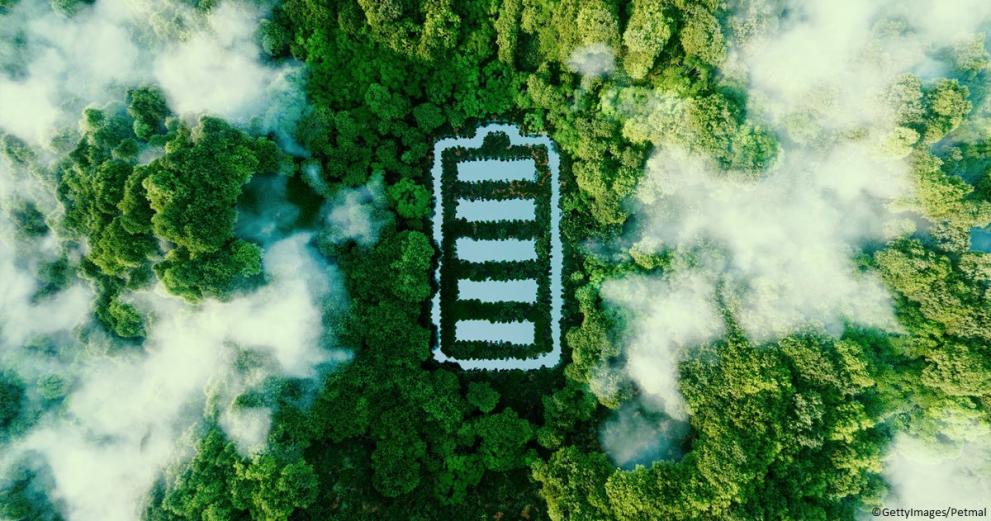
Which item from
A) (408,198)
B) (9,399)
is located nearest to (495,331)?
(408,198)

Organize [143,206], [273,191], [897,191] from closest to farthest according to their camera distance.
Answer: [143,206] → [897,191] → [273,191]

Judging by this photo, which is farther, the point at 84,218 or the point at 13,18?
the point at 13,18

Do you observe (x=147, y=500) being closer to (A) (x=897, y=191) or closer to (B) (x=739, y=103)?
(B) (x=739, y=103)

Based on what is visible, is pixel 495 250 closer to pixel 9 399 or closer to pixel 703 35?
pixel 703 35

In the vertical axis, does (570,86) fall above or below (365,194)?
above


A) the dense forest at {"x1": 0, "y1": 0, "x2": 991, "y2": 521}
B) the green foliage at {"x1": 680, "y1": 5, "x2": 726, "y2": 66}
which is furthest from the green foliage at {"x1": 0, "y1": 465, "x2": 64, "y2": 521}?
the green foliage at {"x1": 680, "y1": 5, "x2": 726, "y2": 66}

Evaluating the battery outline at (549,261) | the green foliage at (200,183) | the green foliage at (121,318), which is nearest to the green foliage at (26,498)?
the green foliage at (121,318)

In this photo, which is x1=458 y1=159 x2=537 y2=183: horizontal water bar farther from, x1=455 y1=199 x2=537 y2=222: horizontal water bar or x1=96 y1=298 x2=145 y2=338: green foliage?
x1=96 y1=298 x2=145 y2=338: green foliage

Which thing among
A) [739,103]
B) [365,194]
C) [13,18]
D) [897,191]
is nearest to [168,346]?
[365,194]
